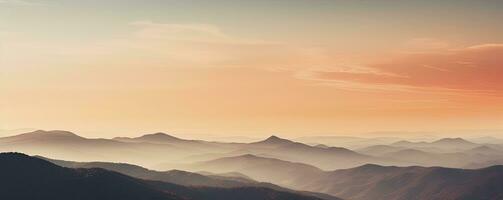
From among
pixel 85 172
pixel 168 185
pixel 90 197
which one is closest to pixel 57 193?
pixel 90 197

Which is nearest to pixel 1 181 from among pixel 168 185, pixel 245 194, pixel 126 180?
pixel 126 180

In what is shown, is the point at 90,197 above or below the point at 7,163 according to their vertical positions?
below

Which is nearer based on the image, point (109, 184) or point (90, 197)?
point (90, 197)

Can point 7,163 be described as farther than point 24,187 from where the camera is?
Yes

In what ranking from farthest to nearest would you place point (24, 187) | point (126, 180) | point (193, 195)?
point (193, 195) < point (126, 180) < point (24, 187)

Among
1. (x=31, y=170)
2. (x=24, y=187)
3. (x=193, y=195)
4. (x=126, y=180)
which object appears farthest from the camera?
(x=193, y=195)

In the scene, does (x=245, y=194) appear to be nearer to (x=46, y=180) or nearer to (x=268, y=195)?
(x=268, y=195)

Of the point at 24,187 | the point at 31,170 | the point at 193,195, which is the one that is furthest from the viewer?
the point at 193,195

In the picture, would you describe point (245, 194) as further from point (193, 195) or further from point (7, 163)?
point (7, 163)

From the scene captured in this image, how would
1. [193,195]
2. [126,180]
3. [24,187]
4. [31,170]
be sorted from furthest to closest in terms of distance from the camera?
[193,195]
[126,180]
[31,170]
[24,187]
